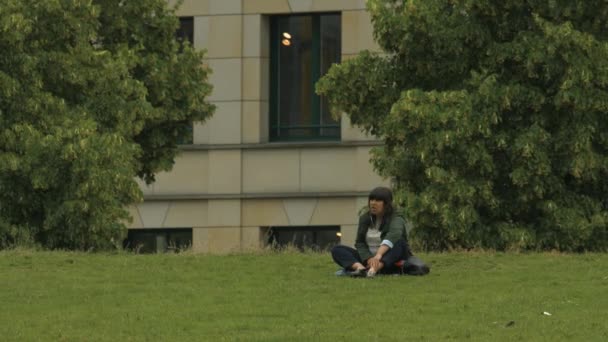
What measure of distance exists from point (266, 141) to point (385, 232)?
24.8 metres

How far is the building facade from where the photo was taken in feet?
148

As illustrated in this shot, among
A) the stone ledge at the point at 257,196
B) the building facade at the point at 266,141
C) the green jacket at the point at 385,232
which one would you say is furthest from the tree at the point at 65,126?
the building facade at the point at 266,141

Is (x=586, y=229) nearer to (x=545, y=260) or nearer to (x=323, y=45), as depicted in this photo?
(x=545, y=260)

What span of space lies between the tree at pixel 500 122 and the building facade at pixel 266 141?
15239mm

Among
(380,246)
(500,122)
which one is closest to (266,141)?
(500,122)

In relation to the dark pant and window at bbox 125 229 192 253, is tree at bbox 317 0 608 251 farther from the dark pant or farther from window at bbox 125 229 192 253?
window at bbox 125 229 192 253

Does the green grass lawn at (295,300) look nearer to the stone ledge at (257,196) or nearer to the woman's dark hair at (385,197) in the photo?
the woman's dark hair at (385,197)

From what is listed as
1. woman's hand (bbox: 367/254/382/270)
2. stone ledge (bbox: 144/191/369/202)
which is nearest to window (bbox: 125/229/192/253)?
stone ledge (bbox: 144/191/369/202)

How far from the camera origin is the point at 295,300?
19609 millimetres

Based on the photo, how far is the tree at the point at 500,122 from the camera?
28.2m

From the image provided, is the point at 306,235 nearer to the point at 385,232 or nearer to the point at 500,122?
the point at 500,122

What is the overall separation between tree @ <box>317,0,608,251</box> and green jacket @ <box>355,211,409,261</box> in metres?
6.53

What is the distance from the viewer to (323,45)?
4584 centimetres

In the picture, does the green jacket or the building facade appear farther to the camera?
the building facade
